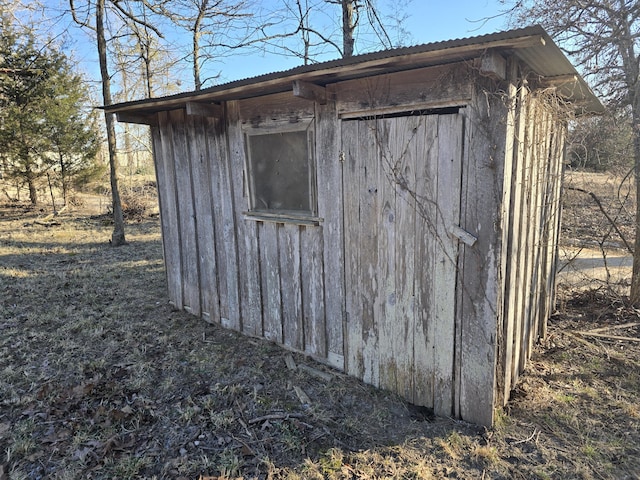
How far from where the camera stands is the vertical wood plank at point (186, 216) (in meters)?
4.46

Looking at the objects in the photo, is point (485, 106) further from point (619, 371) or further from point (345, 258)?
point (619, 371)

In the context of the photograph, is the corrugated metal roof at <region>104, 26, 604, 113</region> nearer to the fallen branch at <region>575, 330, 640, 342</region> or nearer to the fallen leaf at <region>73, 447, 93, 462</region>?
the fallen branch at <region>575, 330, 640, 342</region>

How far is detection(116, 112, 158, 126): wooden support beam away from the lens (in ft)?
15.0

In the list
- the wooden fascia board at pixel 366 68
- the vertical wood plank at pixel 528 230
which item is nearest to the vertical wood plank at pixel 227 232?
the wooden fascia board at pixel 366 68

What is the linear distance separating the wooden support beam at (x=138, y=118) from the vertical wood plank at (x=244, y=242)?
141 centimetres

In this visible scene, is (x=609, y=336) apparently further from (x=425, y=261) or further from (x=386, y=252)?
(x=386, y=252)

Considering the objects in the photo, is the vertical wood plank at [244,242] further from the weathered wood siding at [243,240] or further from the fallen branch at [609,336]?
the fallen branch at [609,336]

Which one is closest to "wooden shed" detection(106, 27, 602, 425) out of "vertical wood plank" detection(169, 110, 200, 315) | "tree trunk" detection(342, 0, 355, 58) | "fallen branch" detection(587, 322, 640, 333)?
"vertical wood plank" detection(169, 110, 200, 315)

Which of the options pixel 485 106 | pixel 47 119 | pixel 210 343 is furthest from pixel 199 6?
pixel 485 106

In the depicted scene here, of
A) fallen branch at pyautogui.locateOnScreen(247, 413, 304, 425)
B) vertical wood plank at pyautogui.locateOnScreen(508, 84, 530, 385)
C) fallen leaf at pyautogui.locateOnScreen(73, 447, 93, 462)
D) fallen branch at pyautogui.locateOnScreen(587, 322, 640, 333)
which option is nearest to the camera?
fallen leaf at pyautogui.locateOnScreen(73, 447, 93, 462)

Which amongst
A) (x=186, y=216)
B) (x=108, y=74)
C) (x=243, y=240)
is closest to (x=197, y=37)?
(x=108, y=74)

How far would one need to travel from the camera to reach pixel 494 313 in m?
2.53

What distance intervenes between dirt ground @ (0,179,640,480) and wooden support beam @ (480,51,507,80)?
7.60 ft

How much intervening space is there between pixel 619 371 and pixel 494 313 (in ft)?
6.30
